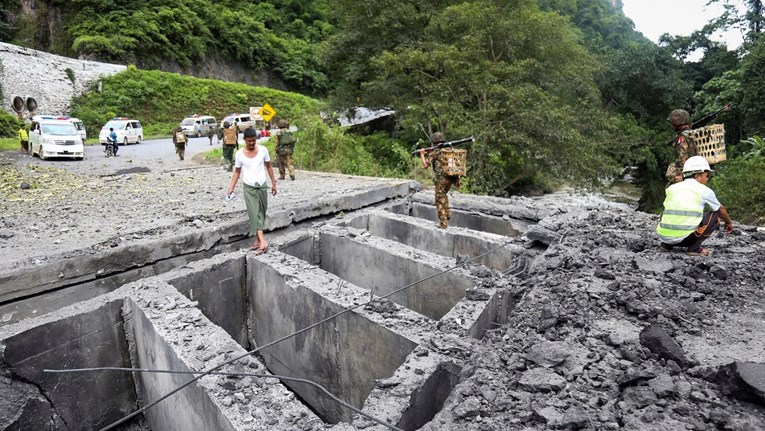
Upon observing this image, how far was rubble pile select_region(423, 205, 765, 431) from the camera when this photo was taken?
2.20 metres

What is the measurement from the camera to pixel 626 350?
2.71 m

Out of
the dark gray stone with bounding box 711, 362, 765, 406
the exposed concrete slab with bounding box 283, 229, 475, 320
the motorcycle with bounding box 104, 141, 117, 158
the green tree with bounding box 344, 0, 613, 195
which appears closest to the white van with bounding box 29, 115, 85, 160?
the motorcycle with bounding box 104, 141, 117, 158

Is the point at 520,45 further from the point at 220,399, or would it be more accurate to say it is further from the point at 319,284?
the point at 220,399

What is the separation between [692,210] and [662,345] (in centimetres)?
212

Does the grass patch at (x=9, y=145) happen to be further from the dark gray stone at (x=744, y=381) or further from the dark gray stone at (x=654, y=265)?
the dark gray stone at (x=744, y=381)

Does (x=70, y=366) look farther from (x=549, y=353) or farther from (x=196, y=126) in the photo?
(x=196, y=126)

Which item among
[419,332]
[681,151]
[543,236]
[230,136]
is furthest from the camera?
[230,136]

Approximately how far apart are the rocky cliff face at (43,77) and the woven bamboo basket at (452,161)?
83.1ft

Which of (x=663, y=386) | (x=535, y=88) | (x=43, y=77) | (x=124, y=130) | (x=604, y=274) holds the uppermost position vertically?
(x=43, y=77)

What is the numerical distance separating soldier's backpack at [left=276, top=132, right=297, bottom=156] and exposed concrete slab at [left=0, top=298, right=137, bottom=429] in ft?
20.4

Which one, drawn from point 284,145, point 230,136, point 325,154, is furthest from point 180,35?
point 284,145

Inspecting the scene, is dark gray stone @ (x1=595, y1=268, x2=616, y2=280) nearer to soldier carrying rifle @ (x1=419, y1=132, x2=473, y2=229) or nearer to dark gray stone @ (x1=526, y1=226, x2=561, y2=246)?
dark gray stone @ (x1=526, y1=226, x2=561, y2=246)

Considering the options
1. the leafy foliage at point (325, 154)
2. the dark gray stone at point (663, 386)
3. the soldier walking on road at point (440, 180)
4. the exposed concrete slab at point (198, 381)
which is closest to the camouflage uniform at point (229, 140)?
the leafy foliage at point (325, 154)

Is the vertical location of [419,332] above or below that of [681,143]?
below
